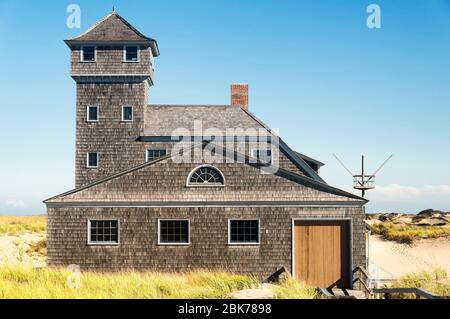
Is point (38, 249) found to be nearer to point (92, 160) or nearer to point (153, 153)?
point (92, 160)

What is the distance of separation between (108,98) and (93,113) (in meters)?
1.32

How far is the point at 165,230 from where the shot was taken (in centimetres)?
2048

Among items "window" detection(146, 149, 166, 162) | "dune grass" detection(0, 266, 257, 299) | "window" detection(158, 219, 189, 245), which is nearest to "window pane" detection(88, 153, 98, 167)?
"window" detection(146, 149, 166, 162)

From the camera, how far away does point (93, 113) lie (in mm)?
33688

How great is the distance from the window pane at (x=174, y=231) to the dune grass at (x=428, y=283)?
7.86 m

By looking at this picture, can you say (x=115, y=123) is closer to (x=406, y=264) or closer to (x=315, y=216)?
(x=315, y=216)

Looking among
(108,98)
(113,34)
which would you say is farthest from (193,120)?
(113,34)

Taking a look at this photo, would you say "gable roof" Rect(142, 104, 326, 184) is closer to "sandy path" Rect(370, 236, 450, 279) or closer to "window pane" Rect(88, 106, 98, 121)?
"window pane" Rect(88, 106, 98, 121)

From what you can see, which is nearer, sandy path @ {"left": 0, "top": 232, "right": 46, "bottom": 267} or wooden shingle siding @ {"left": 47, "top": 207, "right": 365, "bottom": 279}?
wooden shingle siding @ {"left": 47, "top": 207, "right": 365, "bottom": 279}

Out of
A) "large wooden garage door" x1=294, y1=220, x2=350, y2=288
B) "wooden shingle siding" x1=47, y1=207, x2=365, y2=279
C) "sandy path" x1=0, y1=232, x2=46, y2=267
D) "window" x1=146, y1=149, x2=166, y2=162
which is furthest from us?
"window" x1=146, y1=149, x2=166, y2=162

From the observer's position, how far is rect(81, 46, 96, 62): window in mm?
33750

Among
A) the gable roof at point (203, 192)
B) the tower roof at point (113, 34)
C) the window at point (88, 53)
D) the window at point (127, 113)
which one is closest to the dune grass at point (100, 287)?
the gable roof at point (203, 192)

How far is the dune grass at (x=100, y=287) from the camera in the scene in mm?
13484

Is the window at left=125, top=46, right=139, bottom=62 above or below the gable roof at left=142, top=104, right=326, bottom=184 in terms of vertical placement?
above
